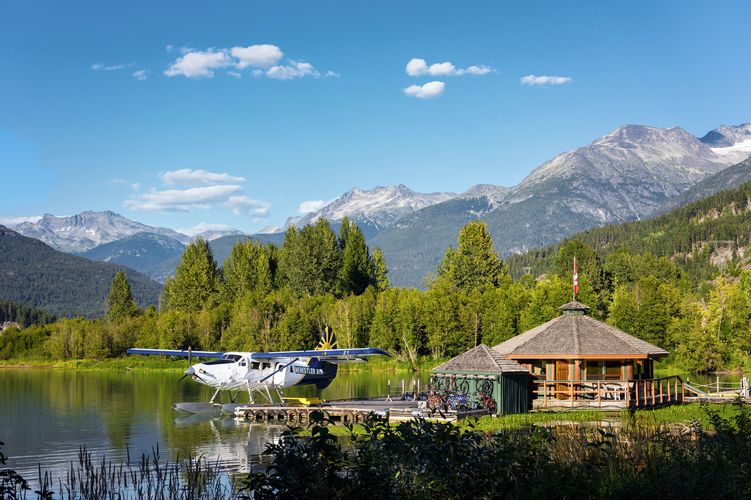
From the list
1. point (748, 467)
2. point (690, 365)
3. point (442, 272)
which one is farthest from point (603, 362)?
point (442, 272)

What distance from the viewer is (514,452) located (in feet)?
38.8

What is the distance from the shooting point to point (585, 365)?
3422cm

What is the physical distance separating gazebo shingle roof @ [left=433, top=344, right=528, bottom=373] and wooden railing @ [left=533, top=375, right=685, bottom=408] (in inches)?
83.3

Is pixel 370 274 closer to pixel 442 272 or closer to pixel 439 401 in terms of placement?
pixel 442 272

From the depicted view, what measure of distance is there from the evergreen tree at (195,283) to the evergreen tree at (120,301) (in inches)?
222

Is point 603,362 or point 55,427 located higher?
point 603,362

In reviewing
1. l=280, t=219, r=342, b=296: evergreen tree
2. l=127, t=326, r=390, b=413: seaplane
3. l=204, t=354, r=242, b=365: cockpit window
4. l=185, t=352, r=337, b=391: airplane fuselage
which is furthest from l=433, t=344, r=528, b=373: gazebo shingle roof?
l=280, t=219, r=342, b=296: evergreen tree

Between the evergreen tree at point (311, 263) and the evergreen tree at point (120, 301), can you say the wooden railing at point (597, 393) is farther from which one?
the evergreen tree at point (120, 301)

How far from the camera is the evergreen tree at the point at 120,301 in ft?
333

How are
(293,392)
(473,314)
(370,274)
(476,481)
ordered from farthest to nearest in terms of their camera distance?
(370,274)
(473,314)
(293,392)
(476,481)

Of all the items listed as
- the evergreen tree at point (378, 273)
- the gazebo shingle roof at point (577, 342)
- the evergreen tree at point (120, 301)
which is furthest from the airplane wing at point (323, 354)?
the evergreen tree at point (120, 301)

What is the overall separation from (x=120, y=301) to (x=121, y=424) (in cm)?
6952

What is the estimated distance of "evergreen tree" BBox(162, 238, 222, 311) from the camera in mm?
96625

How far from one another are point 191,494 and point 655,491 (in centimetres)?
665
